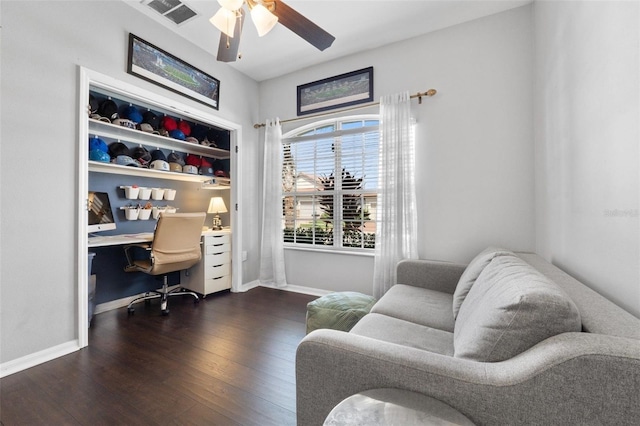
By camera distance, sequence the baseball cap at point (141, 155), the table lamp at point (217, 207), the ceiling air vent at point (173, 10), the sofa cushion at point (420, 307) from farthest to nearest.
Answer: the table lamp at point (217, 207) < the baseball cap at point (141, 155) < the ceiling air vent at point (173, 10) < the sofa cushion at point (420, 307)

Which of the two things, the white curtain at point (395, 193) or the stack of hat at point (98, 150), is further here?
the white curtain at point (395, 193)

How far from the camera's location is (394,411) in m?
0.72

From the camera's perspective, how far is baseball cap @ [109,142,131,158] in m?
2.88

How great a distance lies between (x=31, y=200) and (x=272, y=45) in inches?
103

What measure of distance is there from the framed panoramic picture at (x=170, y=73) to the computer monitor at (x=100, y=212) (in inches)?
54.2

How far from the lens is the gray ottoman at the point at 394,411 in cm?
69

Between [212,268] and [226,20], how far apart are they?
265 centimetres

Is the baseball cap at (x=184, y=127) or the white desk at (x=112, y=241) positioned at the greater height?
the baseball cap at (x=184, y=127)

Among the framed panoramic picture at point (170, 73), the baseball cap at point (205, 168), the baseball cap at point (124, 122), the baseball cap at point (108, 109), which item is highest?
the framed panoramic picture at point (170, 73)

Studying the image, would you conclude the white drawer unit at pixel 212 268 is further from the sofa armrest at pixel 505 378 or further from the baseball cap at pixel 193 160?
the sofa armrest at pixel 505 378

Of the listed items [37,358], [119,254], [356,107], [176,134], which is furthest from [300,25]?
[119,254]

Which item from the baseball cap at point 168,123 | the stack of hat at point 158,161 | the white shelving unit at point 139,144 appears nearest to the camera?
the white shelving unit at point 139,144

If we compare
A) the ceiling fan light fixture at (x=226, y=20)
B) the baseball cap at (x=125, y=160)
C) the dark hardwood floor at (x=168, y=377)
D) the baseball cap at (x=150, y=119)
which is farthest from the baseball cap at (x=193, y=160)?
the ceiling fan light fixture at (x=226, y=20)

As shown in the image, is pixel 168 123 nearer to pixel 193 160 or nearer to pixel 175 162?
pixel 175 162
